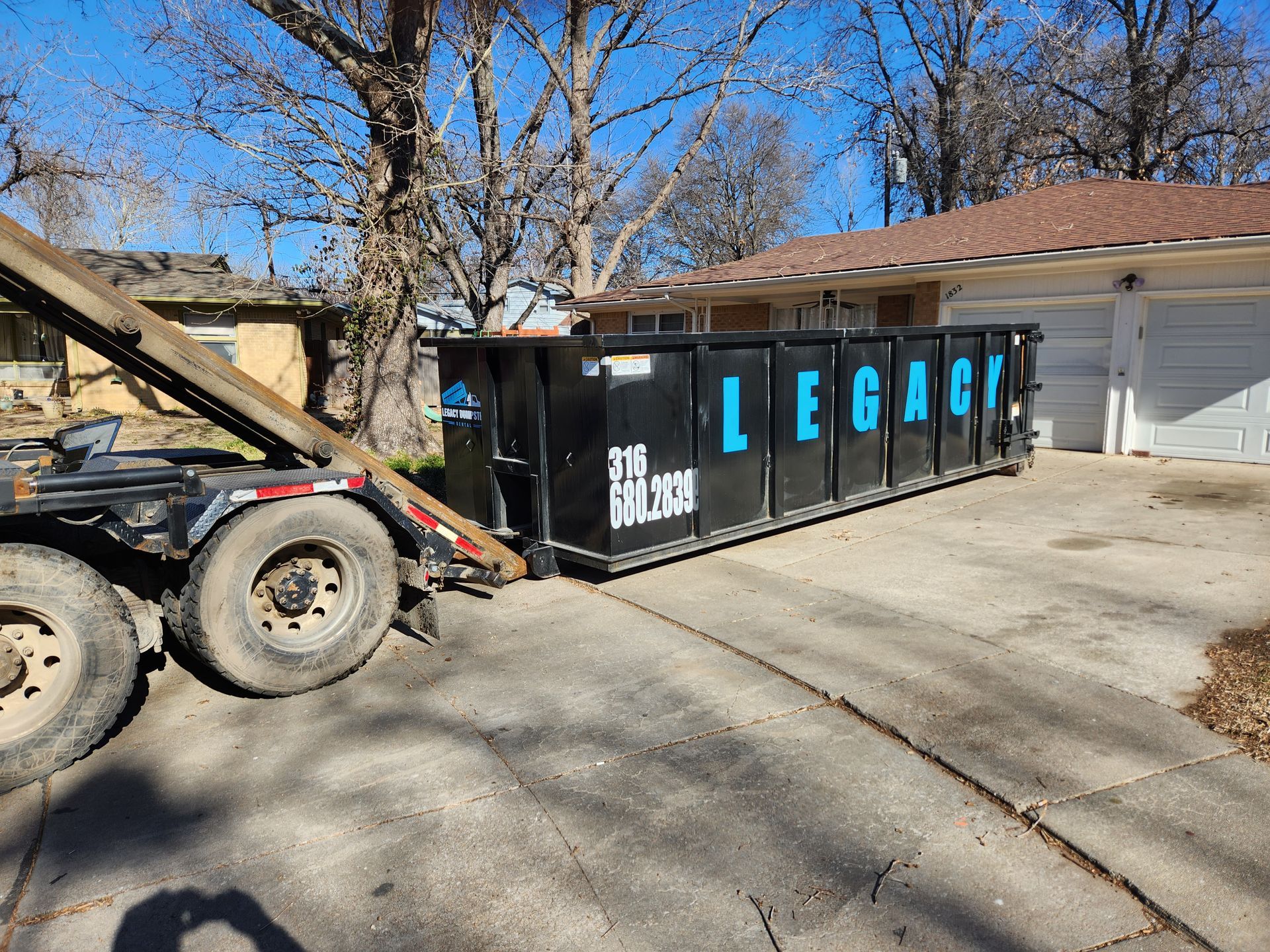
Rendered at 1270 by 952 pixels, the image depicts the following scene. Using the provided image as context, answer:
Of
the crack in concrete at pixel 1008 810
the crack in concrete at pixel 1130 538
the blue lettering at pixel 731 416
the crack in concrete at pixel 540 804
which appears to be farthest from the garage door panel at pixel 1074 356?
the crack in concrete at pixel 540 804

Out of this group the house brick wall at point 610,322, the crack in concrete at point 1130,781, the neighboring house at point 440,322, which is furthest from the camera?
the neighboring house at point 440,322

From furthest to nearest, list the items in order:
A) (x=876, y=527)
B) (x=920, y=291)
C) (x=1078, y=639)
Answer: (x=920, y=291)
(x=876, y=527)
(x=1078, y=639)

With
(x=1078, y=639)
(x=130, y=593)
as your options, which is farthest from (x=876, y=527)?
(x=130, y=593)

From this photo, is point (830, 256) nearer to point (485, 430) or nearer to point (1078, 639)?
point (485, 430)

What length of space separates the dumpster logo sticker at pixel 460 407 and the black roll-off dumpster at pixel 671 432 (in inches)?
0.6

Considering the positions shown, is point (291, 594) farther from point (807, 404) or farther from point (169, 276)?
point (169, 276)

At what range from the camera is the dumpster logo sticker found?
23.7 ft

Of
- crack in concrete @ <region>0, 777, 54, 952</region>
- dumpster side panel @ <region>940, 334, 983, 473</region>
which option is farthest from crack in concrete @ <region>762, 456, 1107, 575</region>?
crack in concrete @ <region>0, 777, 54, 952</region>

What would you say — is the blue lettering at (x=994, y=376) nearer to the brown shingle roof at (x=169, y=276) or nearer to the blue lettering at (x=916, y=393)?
the blue lettering at (x=916, y=393)

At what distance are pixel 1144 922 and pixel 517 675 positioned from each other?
10.4ft

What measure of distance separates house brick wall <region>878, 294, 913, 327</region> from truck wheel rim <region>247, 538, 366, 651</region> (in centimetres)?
1276

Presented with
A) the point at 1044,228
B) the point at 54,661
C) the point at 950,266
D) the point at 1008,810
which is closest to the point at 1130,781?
the point at 1008,810

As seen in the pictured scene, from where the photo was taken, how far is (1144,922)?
271cm

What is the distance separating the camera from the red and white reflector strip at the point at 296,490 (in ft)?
14.1
